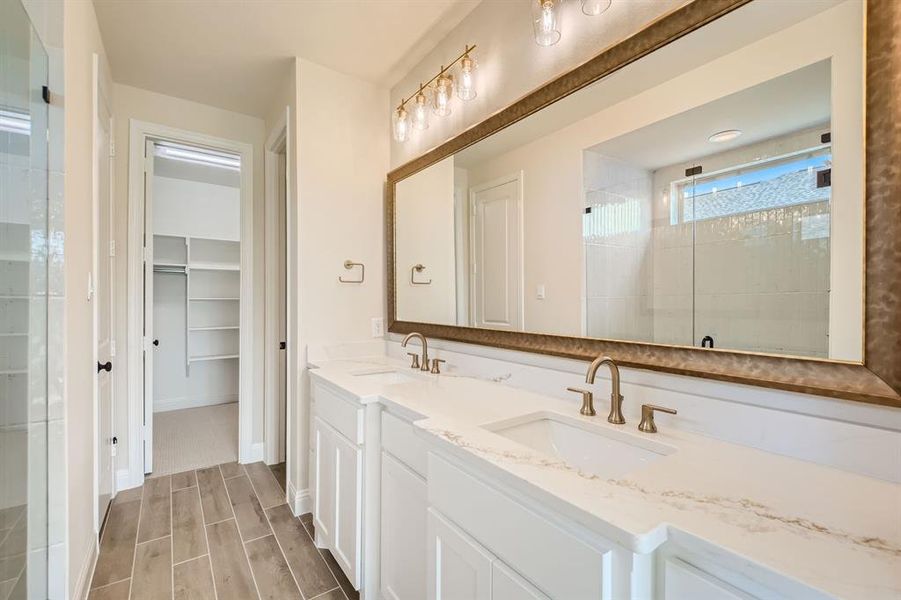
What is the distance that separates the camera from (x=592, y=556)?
680mm

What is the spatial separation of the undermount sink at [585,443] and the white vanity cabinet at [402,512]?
32 centimetres

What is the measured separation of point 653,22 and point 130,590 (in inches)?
114

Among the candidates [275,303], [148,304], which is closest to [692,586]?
[275,303]

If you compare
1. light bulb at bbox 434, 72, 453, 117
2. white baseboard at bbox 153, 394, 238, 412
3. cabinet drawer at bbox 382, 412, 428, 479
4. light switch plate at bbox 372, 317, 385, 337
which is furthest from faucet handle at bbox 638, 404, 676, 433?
white baseboard at bbox 153, 394, 238, 412

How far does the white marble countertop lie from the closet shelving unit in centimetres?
439

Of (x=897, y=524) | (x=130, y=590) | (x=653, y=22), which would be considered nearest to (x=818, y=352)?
(x=897, y=524)

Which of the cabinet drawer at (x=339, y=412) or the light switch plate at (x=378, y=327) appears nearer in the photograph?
the cabinet drawer at (x=339, y=412)

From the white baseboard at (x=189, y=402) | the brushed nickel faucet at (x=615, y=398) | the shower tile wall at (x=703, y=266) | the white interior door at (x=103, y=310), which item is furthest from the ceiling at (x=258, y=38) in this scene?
the white baseboard at (x=189, y=402)

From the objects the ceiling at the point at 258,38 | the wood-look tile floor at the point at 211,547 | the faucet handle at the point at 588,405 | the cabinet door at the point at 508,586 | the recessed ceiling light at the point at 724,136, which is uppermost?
the ceiling at the point at 258,38

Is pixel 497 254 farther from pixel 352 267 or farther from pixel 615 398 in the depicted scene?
pixel 352 267

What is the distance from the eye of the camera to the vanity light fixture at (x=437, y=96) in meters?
1.85

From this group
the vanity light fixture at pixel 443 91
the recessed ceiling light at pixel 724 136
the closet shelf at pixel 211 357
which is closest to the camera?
the recessed ceiling light at pixel 724 136

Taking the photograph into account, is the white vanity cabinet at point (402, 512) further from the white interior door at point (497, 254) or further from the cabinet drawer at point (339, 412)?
the white interior door at point (497, 254)

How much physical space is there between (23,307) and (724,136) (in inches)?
85.6
